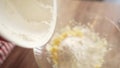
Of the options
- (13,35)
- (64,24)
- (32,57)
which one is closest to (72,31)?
(64,24)

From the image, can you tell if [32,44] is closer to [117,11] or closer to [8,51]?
[8,51]

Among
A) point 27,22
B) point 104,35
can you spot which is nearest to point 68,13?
point 104,35

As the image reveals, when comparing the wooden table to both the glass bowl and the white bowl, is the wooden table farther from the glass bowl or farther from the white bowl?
the white bowl

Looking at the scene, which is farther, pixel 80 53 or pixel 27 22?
pixel 80 53

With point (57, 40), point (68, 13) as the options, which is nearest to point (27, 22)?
point (57, 40)

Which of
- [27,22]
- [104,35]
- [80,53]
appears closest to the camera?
[27,22]

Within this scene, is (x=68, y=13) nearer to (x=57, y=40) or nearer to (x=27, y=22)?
(x=57, y=40)

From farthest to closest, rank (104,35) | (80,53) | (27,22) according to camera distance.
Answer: (104,35) < (80,53) < (27,22)
